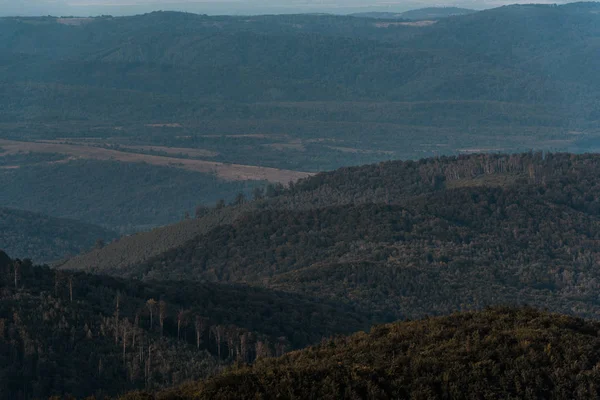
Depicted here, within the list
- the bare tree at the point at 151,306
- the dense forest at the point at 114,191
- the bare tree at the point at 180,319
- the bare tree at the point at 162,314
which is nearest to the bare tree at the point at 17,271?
the bare tree at the point at 151,306

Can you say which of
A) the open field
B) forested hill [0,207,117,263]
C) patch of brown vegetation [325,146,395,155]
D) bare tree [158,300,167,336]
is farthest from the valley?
patch of brown vegetation [325,146,395,155]

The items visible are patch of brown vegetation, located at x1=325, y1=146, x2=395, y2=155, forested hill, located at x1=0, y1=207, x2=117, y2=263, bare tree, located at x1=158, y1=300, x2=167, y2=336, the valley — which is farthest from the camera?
patch of brown vegetation, located at x1=325, y1=146, x2=395, y2=155

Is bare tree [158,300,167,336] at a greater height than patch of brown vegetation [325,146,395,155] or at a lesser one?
greater

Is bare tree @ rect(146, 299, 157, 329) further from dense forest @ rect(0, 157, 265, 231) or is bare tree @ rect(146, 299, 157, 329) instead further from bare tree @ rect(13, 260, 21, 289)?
dense forest @ rect(0, 157, 265, 231)

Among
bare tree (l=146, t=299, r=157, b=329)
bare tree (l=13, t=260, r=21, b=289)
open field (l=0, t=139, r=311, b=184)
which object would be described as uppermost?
bare tree (l=13, t=260, r=21, b=289)

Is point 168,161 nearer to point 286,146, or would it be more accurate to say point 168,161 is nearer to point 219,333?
point 286,146

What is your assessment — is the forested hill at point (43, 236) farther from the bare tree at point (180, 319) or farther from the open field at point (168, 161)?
the bare tree at point (180, 319)
